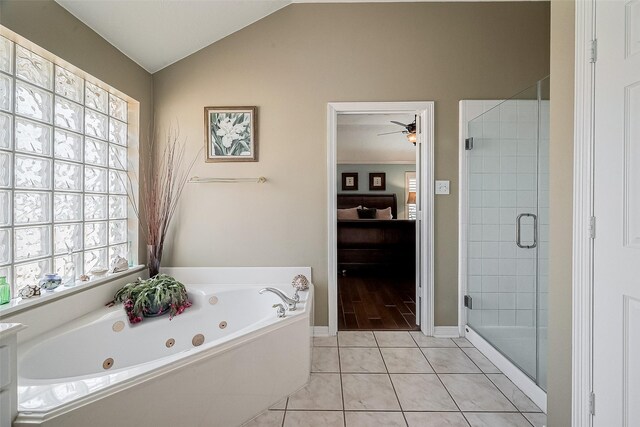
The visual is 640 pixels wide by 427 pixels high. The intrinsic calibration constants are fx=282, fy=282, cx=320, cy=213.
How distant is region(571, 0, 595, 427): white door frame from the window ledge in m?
2.53

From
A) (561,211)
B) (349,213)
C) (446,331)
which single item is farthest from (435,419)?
(349,213)

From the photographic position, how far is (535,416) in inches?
60.8

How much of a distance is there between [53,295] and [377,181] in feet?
21.0

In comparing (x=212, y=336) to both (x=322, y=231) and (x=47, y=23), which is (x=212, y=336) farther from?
(x=47, y=23)

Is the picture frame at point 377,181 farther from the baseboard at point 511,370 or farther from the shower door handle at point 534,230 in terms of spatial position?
the shower door handle at point 534,230

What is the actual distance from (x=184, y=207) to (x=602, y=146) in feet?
8.73

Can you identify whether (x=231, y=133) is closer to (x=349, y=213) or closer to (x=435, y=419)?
(x=435, y=419)

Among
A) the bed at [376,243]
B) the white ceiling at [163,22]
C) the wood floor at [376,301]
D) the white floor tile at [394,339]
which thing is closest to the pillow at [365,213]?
the bed at [376,243]

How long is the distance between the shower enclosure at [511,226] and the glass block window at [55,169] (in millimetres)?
2919

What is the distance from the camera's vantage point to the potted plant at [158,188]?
7.72 ft

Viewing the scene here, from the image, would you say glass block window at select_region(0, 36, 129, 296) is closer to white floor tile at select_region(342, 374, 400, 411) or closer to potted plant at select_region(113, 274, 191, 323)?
potted plant at select_region(113, 274, 191, 323)

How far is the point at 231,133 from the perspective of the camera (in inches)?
96.2

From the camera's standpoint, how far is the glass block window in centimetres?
146

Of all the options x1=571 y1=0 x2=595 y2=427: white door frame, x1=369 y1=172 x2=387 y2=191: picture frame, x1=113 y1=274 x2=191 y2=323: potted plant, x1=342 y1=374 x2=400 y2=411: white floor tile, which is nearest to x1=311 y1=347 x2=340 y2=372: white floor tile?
x1=342 y1=374 x2=400 y2=411: white floor tile
